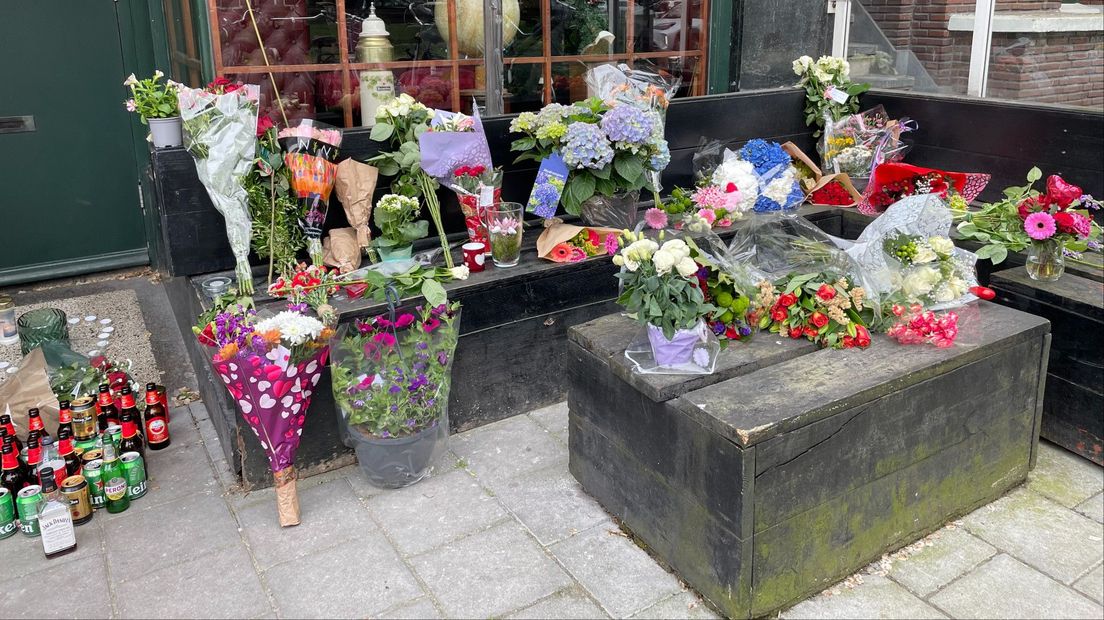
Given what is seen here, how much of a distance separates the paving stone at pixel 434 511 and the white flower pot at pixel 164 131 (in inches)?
68.3

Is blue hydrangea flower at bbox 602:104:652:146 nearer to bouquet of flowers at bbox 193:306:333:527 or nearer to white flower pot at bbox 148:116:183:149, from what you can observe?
bouquet of flowers at bbox 193:306:333:527

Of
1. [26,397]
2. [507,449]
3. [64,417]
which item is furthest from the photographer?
[507,449]

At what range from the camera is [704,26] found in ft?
17.5

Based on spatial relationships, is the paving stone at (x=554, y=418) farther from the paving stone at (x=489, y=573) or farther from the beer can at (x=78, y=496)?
the beer can at (x=78, y=496)

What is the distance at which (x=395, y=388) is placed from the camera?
3.21 meters

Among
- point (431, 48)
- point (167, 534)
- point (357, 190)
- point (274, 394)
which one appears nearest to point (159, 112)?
point (357, 190)

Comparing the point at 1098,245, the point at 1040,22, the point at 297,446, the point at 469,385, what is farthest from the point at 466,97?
the point at 1040,22

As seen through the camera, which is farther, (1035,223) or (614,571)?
(1035,223)

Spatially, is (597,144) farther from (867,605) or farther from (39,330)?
(39,330)

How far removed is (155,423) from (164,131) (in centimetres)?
123

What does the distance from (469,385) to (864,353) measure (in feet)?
5.37

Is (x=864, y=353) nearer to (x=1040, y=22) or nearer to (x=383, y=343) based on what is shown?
(x=383, y=343)

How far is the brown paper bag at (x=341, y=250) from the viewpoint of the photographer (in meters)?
3.82

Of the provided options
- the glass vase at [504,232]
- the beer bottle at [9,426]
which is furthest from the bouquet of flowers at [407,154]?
the beer bottle at [9,426]
